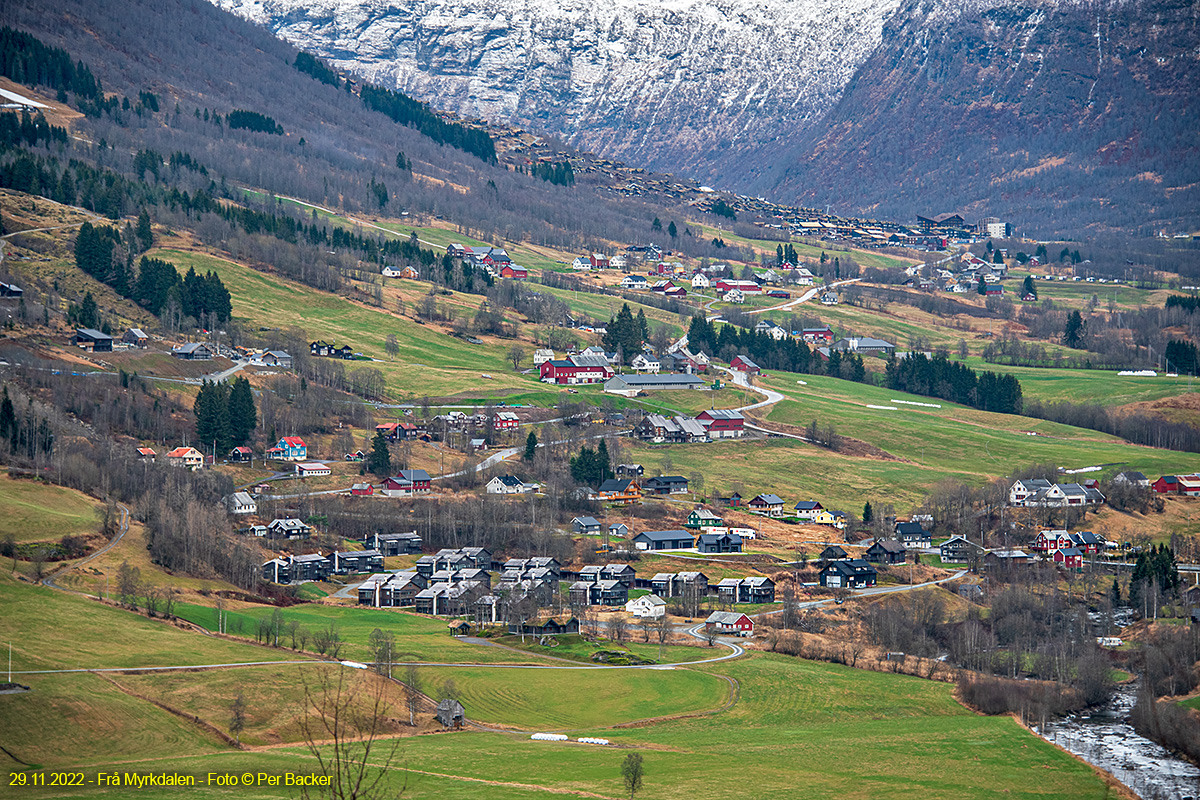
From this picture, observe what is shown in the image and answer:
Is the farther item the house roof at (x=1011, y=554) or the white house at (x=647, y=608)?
the house roof at (x=1011, y=554)

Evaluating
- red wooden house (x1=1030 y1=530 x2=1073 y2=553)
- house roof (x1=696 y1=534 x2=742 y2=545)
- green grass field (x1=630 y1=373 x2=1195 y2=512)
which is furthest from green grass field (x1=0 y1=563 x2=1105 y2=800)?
green grass field (x1=630 y1=373 x2=1195 y2=512)

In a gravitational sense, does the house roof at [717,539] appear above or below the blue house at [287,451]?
above

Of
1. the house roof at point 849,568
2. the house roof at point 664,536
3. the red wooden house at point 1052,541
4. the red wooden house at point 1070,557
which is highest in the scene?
the red wooden house at point 1052,541

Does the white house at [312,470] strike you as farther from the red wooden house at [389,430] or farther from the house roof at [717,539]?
the house roof at [717,539]

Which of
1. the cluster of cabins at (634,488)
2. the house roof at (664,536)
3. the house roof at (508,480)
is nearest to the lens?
the house roof at (664,536)

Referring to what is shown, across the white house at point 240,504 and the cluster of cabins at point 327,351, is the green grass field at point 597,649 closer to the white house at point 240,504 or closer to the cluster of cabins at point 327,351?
the white house at point 240,504

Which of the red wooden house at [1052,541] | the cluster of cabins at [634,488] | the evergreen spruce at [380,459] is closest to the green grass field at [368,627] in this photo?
the evergreen spruce at [380,459]

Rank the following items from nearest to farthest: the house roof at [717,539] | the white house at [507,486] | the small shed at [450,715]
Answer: the small shed at [450,715] < the house roof at [717,539] < the white house at [507,486]

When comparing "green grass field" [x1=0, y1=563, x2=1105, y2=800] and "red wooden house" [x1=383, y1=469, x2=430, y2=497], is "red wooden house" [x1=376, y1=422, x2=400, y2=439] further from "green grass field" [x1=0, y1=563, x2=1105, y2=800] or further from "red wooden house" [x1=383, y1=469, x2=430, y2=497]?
"green grass field" [x1=0, y1=563, x2=1105, y2=800]

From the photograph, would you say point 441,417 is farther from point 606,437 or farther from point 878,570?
point 878,570
